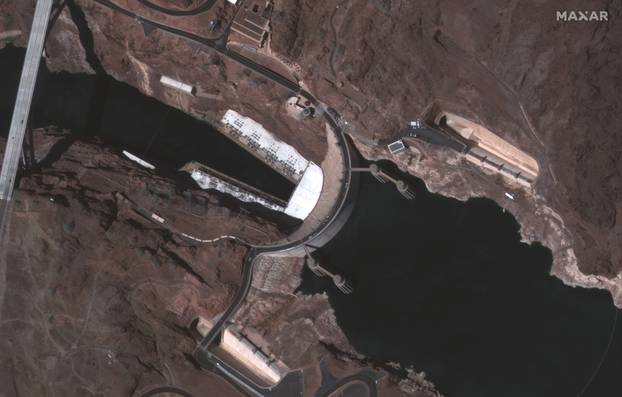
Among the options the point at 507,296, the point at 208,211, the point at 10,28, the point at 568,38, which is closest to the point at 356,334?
the point at 507,296

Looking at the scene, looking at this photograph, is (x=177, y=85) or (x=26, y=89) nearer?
(x=26, y=89)

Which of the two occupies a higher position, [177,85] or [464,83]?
[464,83]

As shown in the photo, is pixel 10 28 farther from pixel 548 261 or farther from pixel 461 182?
pixel 548 261

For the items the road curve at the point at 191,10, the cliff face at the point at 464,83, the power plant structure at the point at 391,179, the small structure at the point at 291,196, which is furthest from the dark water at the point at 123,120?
the power plant structure at the point at 391,179

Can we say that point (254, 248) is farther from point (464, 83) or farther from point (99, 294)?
point (464, 83)

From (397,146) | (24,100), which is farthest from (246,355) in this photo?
(24,100)

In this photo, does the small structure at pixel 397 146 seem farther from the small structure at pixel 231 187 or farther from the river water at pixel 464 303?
the small structure at pixel 231 187

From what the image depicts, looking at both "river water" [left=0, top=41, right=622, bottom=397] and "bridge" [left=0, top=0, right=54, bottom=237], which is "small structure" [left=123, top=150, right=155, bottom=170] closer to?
"bridge" [left=0, top=0, right=54, bottom=237]
